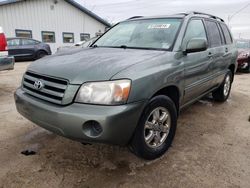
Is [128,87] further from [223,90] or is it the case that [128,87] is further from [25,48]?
[25,48]

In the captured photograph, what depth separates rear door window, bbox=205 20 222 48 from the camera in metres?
4.03

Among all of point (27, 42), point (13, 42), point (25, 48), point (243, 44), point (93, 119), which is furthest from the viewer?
point (27, 42)

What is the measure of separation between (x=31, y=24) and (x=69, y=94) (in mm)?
16720

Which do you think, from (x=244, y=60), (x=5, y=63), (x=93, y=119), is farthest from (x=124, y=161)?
(x=244, y=60)

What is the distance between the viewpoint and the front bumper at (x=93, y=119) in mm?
2080

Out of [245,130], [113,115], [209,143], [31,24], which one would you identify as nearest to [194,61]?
[209,143]

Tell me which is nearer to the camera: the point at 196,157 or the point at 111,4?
the point at 196,157

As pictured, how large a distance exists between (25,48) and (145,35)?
11.3m

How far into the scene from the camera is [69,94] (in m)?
2.20

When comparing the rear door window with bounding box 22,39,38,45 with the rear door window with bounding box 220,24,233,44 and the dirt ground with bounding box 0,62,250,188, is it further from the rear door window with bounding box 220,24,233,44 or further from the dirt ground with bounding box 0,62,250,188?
the rear door window with bounding box 220,24,233,44

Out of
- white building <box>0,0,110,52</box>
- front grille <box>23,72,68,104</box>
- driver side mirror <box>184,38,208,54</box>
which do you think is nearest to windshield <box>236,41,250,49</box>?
driver side mirror <box>184,38,208,54</box>

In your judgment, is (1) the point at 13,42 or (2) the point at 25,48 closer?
(1) the point at 13,42

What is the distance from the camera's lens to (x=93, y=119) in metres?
2.07

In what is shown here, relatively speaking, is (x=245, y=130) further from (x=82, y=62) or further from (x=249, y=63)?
(x=249, y=63)
